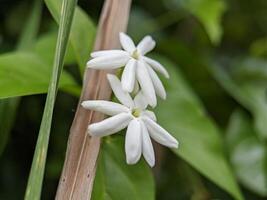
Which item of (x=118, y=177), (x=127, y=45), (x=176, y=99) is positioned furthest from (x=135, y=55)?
(x=176, y=99)

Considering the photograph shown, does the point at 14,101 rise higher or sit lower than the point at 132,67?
higher

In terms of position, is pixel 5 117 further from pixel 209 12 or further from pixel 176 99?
pixel 209 12

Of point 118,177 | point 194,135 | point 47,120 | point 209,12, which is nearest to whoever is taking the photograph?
point 47,120

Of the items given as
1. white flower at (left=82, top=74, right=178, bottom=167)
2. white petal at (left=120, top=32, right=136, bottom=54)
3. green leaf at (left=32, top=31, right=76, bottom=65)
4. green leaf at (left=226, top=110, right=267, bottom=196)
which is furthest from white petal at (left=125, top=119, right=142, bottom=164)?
green leaf at (left=226, top=110, right=267, bottom=196)

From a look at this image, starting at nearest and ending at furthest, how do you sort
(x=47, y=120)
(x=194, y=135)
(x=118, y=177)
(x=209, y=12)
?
(x=47, y=120)
(x=118, y=177)
(x=194, y=135)
(x=209, y=12)

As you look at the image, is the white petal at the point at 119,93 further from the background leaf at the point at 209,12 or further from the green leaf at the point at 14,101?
the background leaf at the point at 209,12

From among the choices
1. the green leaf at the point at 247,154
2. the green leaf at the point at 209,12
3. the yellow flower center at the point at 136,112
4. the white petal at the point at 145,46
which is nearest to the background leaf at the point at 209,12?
the green leaf at the point at 209,12

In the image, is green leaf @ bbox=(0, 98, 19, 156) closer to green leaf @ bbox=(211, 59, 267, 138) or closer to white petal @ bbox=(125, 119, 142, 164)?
white petal @ bbox=(125, 119, 142, 164)
